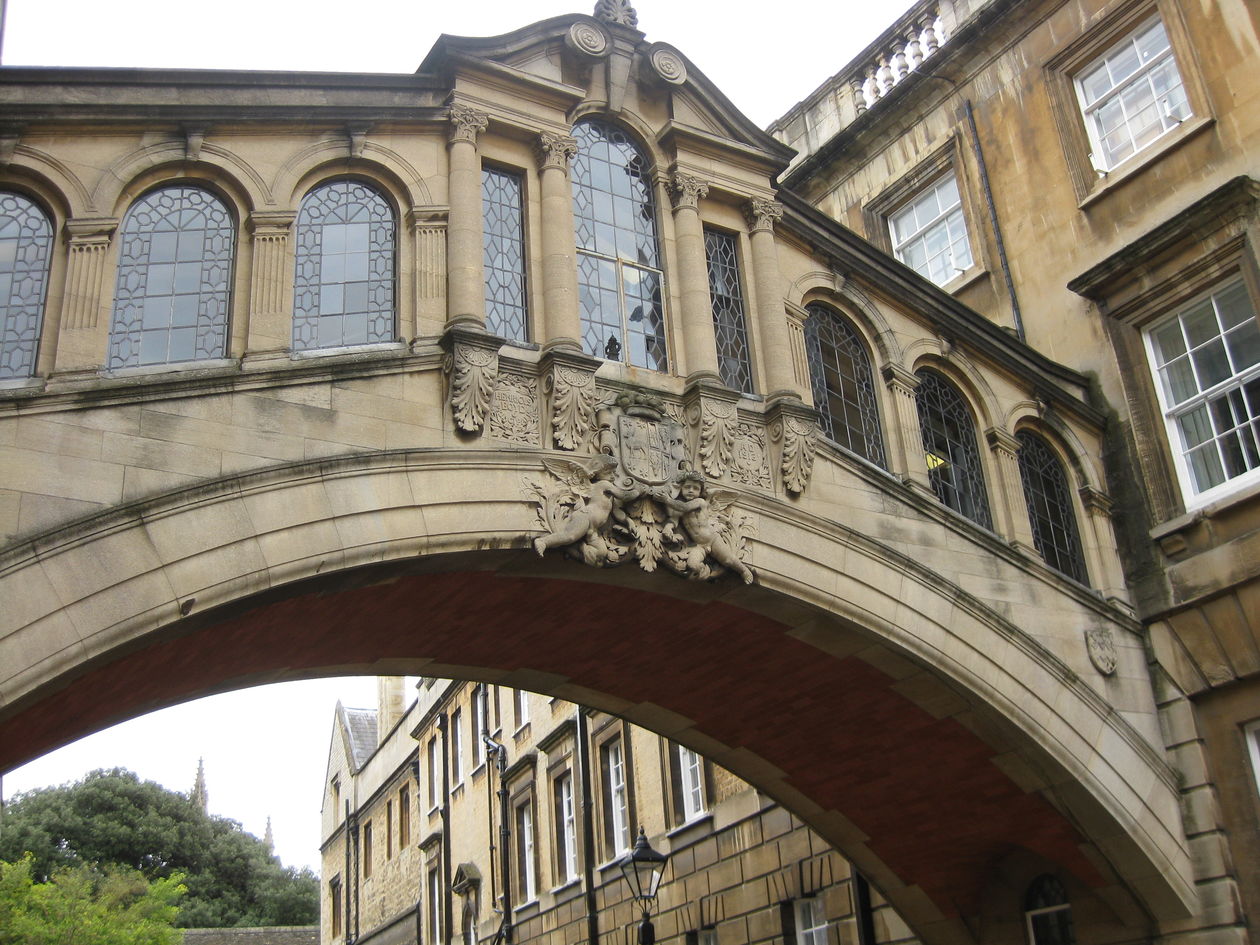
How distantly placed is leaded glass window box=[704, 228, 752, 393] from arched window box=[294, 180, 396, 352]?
2907mm

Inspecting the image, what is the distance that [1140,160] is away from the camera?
1425cm

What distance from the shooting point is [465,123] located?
10.4 meters

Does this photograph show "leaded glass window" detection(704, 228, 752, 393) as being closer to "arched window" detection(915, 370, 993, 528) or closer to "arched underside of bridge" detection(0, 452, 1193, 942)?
"arched underside of bridge" detection(0, 452, 1193, 942)

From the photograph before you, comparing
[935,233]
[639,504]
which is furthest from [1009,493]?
[935,233]

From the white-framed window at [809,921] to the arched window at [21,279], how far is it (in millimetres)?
10914

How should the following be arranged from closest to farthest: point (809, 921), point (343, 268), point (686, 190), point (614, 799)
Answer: point (343, 268) < point (686, 190) < point (809, 921) < point (614, 799)

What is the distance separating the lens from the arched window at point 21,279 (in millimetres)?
8680

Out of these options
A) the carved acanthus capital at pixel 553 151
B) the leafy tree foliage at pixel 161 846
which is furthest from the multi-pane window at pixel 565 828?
the leafy tree foliage at pixel 161 846

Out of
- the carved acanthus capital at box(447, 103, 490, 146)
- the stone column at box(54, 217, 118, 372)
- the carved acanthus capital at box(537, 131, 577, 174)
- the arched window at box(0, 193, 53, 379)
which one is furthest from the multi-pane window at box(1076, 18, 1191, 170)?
the arched window at box(0, 193, 53, 379)

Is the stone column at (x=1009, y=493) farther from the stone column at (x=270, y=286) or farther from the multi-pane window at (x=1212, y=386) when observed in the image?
the stone column at (x=270, y=286)

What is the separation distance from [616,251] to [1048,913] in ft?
26.0

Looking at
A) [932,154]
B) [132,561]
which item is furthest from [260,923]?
[132,561]

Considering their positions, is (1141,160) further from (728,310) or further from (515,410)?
(515,410)

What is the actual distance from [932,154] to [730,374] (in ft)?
25.6
